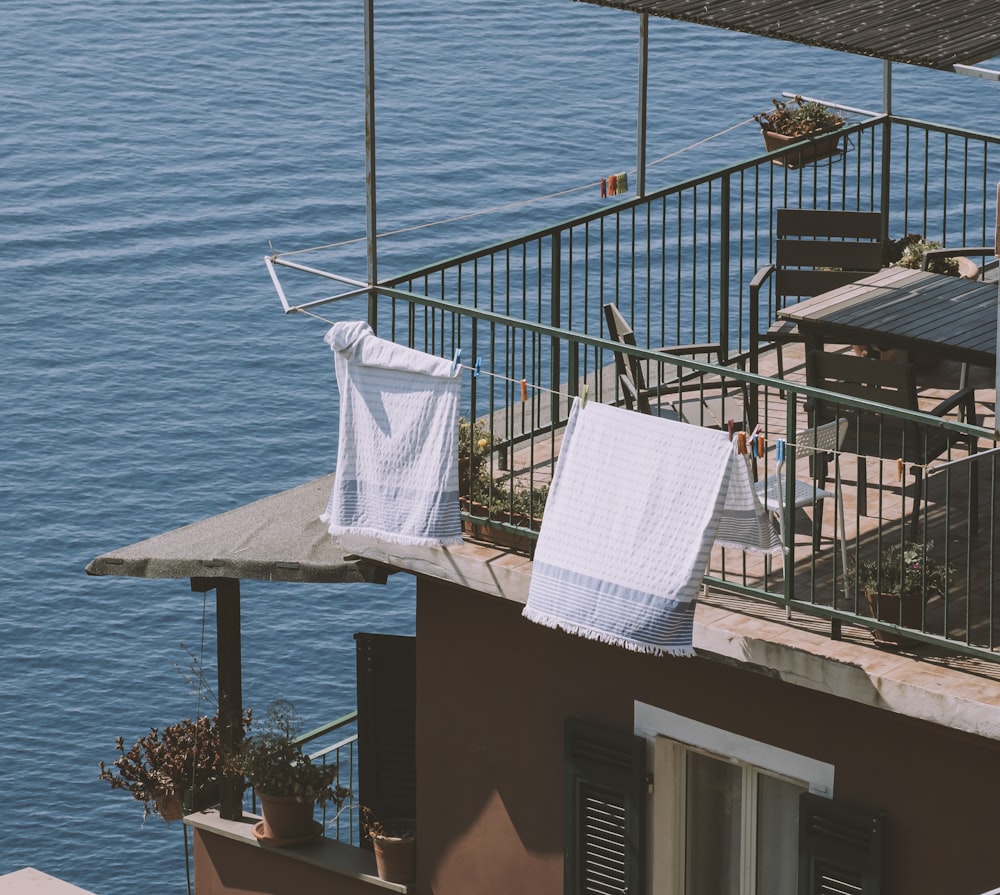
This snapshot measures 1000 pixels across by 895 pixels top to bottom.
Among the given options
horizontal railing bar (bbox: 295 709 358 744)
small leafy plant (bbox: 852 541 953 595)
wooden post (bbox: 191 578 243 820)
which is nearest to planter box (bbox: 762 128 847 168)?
wooden post (bbox: 191 578 243 820)

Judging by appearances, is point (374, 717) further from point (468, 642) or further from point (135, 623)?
point (135, 623)

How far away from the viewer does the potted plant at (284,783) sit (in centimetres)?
1299

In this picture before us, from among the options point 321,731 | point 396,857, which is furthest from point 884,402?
point 321,731

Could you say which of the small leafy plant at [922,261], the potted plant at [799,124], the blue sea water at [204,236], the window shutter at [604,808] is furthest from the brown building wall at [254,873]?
the blue sea water at [204,236]

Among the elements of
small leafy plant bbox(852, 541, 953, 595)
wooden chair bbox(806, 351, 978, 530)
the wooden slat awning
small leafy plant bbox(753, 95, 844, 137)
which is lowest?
small leafy plant bbox(852, 541, 953, 595)

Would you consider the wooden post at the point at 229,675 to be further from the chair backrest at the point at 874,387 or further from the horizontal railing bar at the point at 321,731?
the chair backrest at the point at 874,387

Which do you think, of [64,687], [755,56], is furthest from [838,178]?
[64,687]

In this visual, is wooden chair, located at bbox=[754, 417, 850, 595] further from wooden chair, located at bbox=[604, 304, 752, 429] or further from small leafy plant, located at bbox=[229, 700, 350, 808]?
small leafy plant, located at bbox=[229, 700, 350, 808]

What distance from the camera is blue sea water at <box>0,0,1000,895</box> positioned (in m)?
41.0

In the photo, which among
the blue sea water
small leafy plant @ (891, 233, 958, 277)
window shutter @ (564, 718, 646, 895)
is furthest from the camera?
the blue sea water

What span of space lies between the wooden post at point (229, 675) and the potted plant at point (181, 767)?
0.09m

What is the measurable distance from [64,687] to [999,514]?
32.6 meters

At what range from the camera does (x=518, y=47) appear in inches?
2672

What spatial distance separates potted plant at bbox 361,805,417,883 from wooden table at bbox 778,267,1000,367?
378cm
